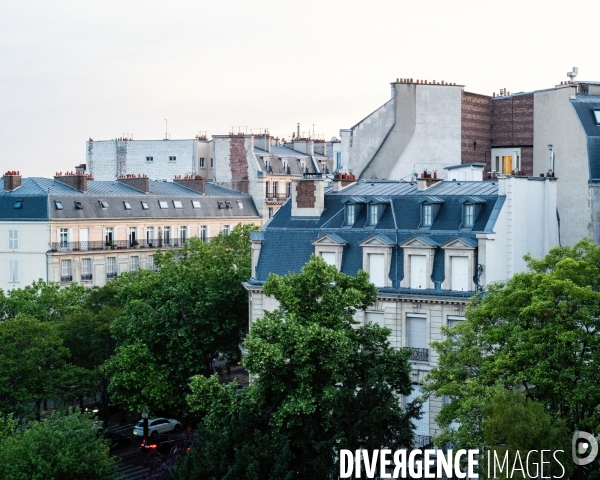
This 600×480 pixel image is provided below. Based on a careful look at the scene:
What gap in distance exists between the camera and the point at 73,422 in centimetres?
3903

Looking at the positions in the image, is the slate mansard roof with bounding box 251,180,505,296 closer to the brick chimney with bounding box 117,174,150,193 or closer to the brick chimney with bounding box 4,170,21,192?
the brick chimney with bounding box 4,170,21,192

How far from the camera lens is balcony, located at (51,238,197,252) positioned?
73.7 metres

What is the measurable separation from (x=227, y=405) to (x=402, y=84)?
838 inches

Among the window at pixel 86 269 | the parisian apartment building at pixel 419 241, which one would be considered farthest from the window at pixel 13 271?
the parisian apartment building at pixel 419 241

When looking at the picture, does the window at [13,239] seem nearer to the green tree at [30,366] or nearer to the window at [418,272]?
the green tree at [30,366]

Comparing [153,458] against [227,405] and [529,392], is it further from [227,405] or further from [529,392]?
[529,392]

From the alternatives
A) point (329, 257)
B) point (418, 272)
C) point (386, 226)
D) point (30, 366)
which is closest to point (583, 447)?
point (418, 272)

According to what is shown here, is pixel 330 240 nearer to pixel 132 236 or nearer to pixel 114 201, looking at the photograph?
pixel 114 201

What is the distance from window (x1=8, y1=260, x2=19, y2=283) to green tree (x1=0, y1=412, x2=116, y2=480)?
3659 cm

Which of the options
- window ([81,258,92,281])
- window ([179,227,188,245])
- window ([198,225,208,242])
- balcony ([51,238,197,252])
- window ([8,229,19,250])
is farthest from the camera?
window ([198,225,208,242])

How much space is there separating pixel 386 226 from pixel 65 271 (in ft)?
117

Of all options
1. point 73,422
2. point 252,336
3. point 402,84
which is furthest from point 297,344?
point 402,84

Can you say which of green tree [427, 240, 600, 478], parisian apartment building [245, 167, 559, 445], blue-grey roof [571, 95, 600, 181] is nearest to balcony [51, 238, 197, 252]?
parisian apartment building [245, 167, 559, 445]

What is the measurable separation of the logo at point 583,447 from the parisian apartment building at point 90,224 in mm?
43556
